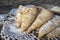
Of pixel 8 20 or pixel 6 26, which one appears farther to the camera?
pixel 8 20

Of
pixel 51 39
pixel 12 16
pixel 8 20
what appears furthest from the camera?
pixel 12 16

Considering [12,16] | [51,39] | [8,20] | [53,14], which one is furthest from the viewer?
[12,16]

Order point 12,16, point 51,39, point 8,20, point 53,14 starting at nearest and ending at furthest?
1. point 51,39
2. point 53,14
3. point 8,20
4. point 12,16

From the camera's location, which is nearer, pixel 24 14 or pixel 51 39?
pixel 51 39

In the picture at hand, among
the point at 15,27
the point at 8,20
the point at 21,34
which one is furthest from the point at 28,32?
the point at 8,20

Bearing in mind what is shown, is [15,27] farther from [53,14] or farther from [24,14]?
[53,14]

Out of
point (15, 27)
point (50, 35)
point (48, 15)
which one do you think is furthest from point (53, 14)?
point (15, 27)

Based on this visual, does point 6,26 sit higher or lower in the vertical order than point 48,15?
lower

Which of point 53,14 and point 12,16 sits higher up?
point 53,14

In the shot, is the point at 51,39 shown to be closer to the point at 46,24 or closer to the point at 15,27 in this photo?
the point at 46,24
